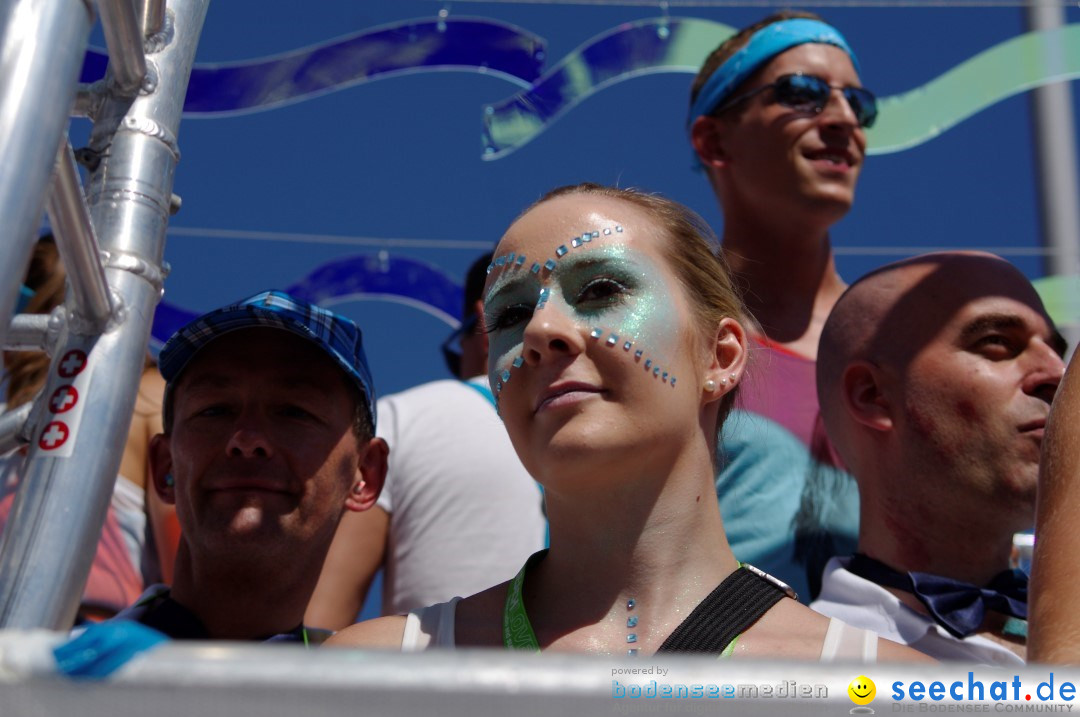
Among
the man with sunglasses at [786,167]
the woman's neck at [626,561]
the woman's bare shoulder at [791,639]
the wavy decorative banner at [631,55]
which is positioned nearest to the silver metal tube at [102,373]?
the woman's neck at [626,561]

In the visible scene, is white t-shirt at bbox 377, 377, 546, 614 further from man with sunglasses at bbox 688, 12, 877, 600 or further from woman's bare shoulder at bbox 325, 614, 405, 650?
woman's bare shoulder at bbox 325, 614, 405, 650

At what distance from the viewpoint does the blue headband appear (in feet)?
10.3

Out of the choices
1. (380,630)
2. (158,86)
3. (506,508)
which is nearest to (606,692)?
(380,630)

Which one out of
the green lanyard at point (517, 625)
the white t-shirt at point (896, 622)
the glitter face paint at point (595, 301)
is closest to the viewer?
the green lanyard at point (517, 625)

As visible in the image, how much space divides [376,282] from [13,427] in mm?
2894

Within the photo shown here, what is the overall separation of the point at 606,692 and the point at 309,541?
1.48 metres

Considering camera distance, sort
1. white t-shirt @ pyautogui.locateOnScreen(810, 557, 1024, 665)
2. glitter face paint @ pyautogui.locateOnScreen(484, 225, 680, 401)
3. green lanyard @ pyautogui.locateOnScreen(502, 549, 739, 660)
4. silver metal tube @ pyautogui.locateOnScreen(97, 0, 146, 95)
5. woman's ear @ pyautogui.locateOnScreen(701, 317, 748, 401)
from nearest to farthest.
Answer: silver metal tube @ pyautogui.locateOnScreen(97, 0, 146, 95) → green lanyard @ pyautogui.locateOnScreen(502, 549, 739, 660) → glitter face paint @ pyautogui.locateOnScreen(484, 225, 680, 401) → woman's ear @ pyautogui.locateOnScreen(701, 317, 748, 401) → white t-shirt @ pyautogui.locateOnScreen(810, 557, 1024, 665)

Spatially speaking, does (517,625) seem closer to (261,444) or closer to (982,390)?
(261,444)

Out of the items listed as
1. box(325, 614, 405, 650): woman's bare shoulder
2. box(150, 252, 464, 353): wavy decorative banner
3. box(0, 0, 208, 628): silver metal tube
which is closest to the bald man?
box(325, 614, 405, 650): woman's bare shoulder

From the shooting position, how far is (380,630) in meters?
1.66

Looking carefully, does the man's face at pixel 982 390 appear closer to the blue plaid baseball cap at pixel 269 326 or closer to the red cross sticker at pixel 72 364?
the blue plaid baseball cap at pixel 269 326

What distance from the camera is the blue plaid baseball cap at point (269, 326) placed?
2.20m

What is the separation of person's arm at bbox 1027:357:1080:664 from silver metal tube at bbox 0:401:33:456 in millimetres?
1076

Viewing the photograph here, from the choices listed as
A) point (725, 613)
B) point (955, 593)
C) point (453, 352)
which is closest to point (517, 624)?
point (725, 613)
